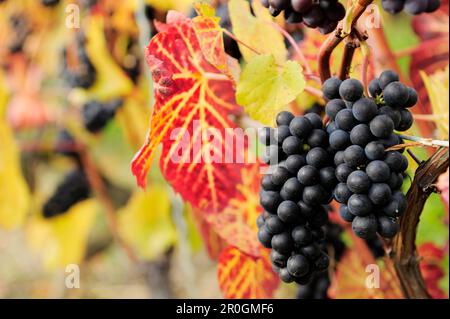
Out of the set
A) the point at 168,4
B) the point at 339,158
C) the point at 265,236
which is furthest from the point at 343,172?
the point at 168,4

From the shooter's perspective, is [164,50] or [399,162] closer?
[399,162]

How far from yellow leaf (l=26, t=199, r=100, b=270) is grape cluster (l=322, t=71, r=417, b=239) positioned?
59.1 inches

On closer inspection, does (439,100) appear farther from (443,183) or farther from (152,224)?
(152,224)

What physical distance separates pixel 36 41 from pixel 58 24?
0.53 feet

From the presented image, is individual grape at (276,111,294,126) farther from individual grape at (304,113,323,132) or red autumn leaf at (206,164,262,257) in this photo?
red autumn leaf at (206,164,262,257)

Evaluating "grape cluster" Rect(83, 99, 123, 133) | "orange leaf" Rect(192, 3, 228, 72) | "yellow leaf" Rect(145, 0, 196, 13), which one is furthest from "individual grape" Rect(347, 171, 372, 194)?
"grape cluster" Rect(83, 99, 123, 133)

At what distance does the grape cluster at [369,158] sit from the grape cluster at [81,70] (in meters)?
1.05

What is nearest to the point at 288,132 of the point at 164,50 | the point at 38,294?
the point at 164,50

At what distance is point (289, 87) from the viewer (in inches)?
26.5

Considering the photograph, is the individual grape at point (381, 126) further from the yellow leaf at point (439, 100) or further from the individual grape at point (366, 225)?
the yellow leaf at point (439, 100)

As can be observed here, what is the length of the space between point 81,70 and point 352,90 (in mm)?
1085

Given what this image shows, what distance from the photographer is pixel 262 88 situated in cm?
69

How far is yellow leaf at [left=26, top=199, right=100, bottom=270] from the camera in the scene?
1997 millimetres
